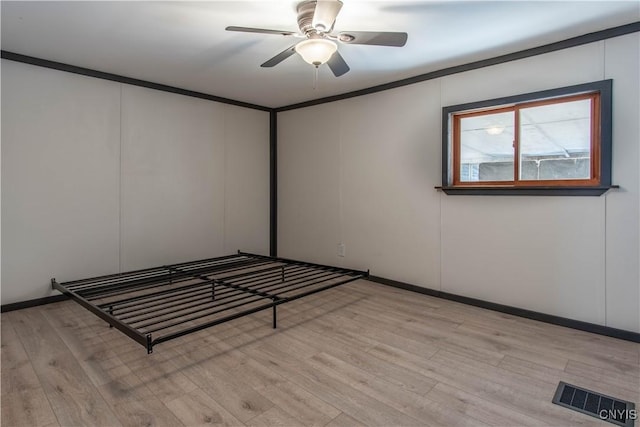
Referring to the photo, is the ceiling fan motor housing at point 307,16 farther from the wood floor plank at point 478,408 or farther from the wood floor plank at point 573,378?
the wood floor plank at point 573,378

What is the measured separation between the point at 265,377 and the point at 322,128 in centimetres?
331

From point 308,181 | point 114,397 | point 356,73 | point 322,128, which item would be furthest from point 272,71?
point 114,397

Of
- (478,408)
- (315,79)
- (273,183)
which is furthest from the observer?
(273,183)

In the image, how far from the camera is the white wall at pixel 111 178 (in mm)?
3127

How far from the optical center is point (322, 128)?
460 centimetres

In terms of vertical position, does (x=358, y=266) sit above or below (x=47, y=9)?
below

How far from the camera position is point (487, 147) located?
3.29m

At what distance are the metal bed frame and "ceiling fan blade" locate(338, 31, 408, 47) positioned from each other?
1911 mm

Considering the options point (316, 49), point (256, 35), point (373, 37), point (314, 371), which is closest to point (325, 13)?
point (316, 49)

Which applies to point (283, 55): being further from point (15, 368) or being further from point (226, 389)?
point (15, 368)

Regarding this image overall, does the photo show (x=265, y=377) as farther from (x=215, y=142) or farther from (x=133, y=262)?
(x=215, y=142)

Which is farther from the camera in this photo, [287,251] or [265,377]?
[287,251]

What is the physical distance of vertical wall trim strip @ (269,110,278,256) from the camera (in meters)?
5.16

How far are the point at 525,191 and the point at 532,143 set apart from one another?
1.39ft
